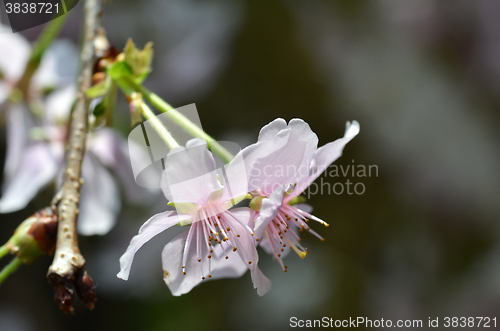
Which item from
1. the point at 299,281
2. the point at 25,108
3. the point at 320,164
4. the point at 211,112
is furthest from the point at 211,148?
the point at 299,281

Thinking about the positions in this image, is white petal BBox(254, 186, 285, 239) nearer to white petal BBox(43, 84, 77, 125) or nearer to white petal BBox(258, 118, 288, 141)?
white petal BBox(258, 118, 288, 141)

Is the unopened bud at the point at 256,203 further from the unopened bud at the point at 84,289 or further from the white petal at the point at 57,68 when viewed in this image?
the white petal at the point at 57,68

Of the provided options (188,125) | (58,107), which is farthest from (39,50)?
(188,125)

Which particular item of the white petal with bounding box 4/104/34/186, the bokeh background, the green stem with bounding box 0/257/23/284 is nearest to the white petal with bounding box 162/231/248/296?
the green stem with bounding box 0/257/23/284

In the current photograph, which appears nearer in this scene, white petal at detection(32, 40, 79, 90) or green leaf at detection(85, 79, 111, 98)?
green leaf at detection(85, 79, 111, 98)

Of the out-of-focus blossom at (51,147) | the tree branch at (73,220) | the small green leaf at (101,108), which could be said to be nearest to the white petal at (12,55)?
the out-of-focus blossom at (51,147)
